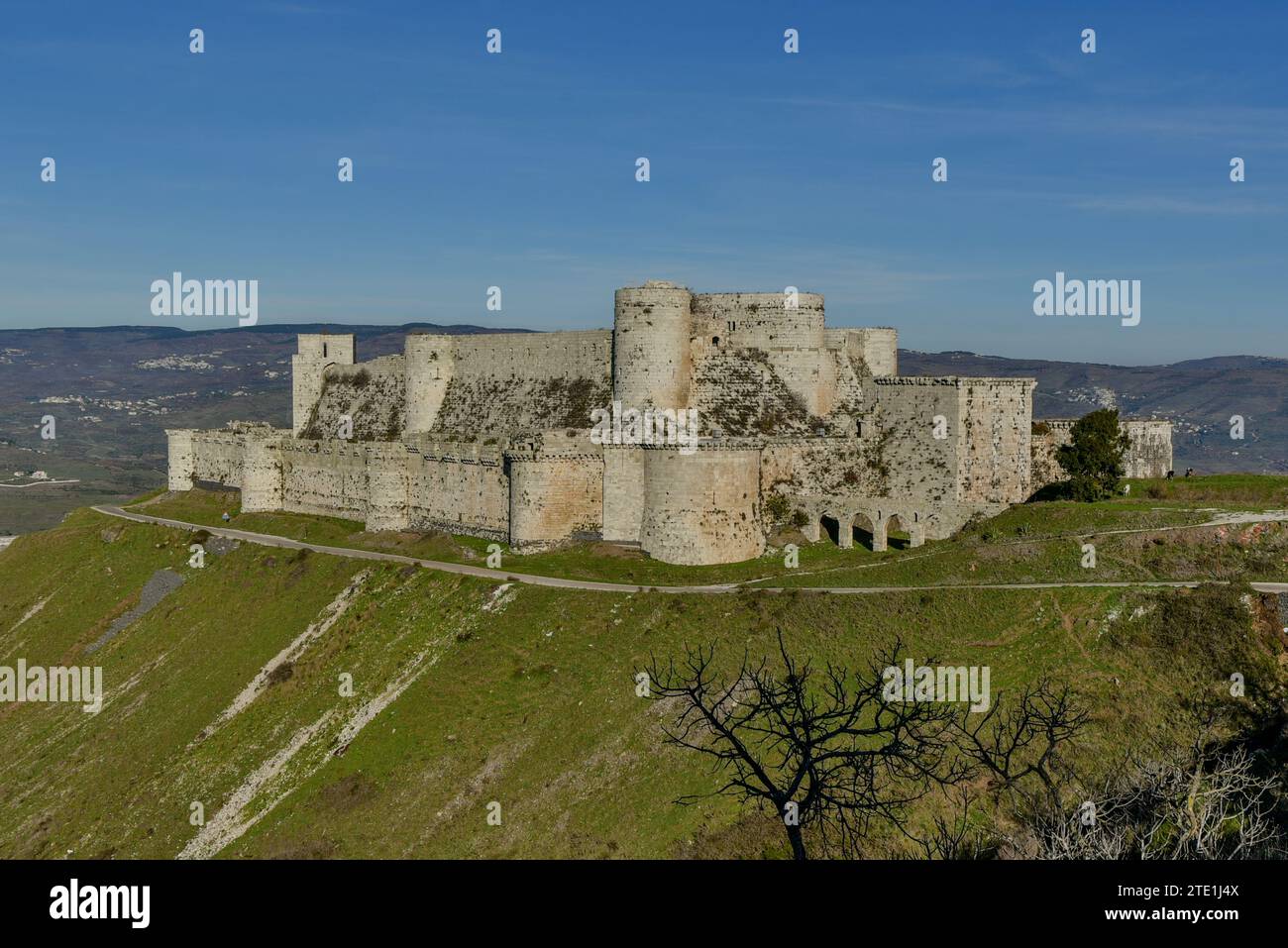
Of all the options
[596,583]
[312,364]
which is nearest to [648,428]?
[596,583]

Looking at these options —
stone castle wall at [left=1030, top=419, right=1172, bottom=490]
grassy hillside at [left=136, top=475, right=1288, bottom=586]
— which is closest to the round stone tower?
Result: grassy hillside at [left=136, top=475, right=1288, bottom=586]

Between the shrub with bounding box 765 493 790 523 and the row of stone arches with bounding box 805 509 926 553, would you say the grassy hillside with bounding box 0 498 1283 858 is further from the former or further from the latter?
the shrub with bounding box 765 493 790 523

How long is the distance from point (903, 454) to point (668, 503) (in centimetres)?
1293

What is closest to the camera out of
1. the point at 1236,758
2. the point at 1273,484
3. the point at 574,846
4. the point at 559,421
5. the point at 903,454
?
the point at 1236,758

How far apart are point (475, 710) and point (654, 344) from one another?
84.1ft

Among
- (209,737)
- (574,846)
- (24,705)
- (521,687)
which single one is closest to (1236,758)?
(574,846)

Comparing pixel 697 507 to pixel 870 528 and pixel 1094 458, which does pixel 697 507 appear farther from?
pixel 1094 458

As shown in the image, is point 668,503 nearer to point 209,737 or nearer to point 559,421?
point 559,421

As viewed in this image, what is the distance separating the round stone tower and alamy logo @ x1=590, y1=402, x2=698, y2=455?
22.6 inches

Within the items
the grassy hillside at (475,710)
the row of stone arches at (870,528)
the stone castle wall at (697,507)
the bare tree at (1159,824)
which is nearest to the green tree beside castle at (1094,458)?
the row of stone arches at (870,528)

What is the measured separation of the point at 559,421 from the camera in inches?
2739

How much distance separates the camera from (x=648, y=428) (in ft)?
211

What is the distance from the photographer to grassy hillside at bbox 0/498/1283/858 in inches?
1570
